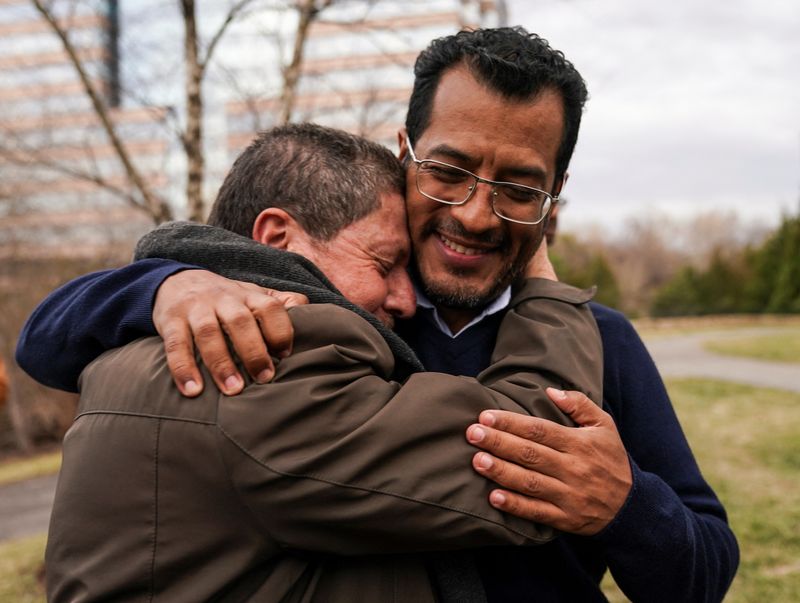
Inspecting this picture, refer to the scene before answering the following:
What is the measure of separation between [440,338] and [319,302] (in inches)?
23.9

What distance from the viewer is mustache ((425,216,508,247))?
201 cm

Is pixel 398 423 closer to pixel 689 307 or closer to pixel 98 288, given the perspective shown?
pixel 98 288

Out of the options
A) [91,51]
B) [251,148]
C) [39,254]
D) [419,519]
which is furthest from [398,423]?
[39,254]

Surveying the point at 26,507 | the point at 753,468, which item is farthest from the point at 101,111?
the point at 26,507

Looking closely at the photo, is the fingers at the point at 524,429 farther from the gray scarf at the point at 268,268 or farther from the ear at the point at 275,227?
the ear at the point at 275,227

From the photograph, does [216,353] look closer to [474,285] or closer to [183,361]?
[183,361]

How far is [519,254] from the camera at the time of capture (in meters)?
2.09

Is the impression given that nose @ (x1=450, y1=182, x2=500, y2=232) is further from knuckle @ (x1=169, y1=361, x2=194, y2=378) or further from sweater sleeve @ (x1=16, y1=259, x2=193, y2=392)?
knuckle @ (x1=169, y1=361, x2=194, y2=378)

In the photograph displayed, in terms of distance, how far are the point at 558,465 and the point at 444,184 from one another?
2.86ft

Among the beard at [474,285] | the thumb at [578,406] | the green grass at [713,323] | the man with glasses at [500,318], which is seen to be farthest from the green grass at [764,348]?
the thumb at [578,406]

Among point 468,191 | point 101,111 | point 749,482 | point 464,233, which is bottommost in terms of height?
point 749,482

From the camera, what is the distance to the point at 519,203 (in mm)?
2020

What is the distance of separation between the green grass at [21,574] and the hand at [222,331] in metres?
6.61

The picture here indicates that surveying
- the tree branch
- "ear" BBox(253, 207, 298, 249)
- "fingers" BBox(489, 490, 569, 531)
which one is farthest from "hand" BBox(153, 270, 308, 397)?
the tree branch
